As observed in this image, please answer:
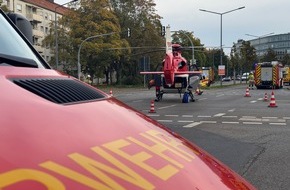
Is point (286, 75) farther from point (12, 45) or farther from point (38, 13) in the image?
point (12, 45)

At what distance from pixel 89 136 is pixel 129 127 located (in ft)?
1.10

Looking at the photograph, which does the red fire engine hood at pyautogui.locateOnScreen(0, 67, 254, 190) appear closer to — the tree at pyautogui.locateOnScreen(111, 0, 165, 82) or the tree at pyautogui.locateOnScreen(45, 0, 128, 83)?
the tree at pyautogui.locateOnScreen(45, 0, 128, 83)

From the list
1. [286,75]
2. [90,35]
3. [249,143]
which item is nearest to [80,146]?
[249,143]

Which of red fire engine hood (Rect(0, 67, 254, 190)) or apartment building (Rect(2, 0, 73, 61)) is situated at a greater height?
apartment building (Rect(2, 0, 73, 61))

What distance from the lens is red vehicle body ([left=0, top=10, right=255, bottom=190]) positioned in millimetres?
1141

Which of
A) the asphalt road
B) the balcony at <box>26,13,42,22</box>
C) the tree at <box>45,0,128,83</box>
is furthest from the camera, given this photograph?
the balcony at <box>26,13,42,22</box>

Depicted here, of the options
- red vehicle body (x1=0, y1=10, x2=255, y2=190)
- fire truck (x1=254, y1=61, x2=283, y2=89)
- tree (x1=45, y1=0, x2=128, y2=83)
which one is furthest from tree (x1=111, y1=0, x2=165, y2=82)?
red vehicle body (x1=0, y1=10, x2=255, y2=190)

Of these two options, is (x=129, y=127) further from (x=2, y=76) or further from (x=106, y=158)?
(x=2, y=76)

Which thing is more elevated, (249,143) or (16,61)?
(16,61)

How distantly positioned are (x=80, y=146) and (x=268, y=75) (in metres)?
48.5

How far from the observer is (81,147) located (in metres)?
1.33

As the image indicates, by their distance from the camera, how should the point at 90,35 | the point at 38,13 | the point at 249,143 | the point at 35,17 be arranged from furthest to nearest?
the point at 38,13 < the point at 35,17 < the point at 90,35 < the point at 249,143

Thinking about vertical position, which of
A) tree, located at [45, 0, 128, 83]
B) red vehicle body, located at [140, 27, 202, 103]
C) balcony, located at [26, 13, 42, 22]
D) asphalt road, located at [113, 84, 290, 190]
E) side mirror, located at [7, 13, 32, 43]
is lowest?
asphalt road, located at [113, 84, 290, 190]

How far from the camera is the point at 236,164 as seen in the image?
20.2 ft
